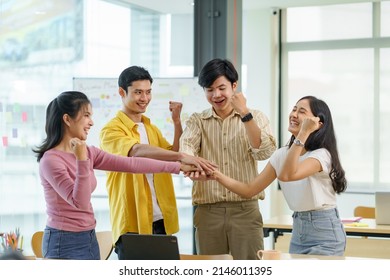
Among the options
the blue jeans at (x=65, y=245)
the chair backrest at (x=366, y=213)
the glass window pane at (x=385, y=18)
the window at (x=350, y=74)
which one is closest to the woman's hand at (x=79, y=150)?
the blue jeans at (x=65, y=245)

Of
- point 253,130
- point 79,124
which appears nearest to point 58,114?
point 79,124

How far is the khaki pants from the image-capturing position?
3.61 m

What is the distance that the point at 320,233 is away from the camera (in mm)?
3176

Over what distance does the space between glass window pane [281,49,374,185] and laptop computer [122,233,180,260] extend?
5.97 meters

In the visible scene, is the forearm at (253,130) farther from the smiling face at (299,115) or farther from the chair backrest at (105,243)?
the chair backrest at (105,243)

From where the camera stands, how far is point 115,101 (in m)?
5.35

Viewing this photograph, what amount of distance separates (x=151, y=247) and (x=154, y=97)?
9.71 feet

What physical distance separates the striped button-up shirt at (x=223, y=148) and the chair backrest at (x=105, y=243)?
621 mm

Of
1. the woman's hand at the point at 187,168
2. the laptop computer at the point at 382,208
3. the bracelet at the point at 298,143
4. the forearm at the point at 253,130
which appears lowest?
the laptop computer at the point at 382,208

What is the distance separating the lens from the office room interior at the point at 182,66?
5434 mm

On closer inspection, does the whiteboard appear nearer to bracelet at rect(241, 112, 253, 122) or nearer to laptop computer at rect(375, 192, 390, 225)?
laptop computer at rect(375, 192, 390, 225)

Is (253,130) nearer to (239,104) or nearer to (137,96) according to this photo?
(239,104)

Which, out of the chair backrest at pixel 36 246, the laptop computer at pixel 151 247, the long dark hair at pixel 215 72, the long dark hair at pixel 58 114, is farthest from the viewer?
the chair backrest at pixel 36 246

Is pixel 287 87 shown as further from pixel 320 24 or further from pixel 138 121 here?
pixel 138 121
